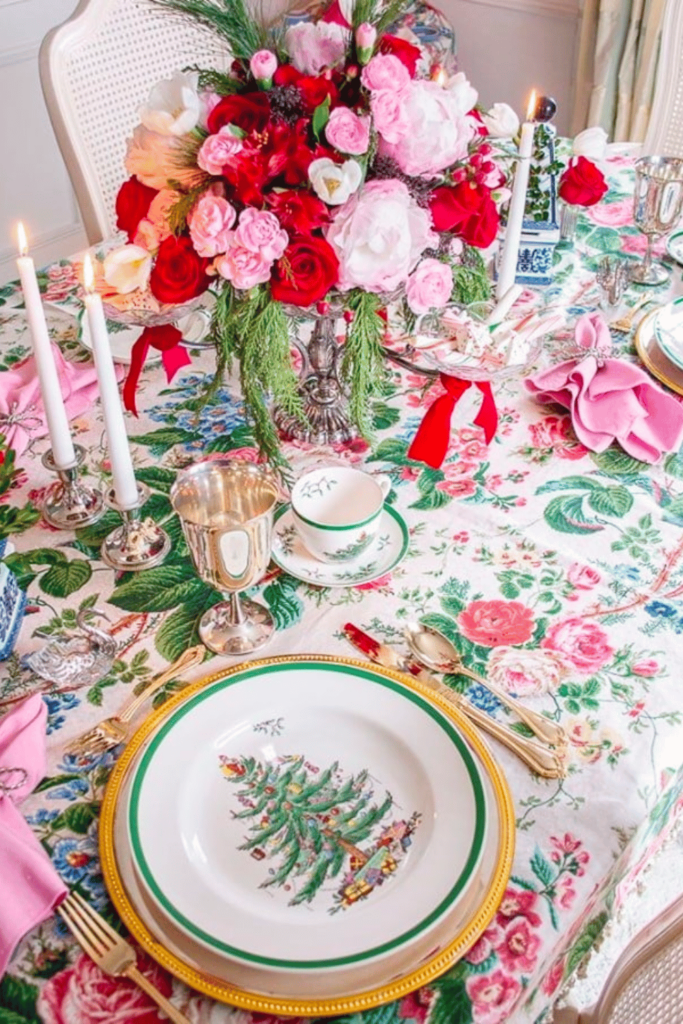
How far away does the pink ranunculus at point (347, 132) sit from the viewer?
848 millimetres

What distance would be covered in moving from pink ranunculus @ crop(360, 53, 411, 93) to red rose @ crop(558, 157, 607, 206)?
0.54 metres

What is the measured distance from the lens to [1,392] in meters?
1.14

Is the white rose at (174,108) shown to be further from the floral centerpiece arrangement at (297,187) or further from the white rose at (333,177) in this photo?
the white rose at (333,177)

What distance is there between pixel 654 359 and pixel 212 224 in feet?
2.04

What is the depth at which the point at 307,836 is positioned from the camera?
71cm

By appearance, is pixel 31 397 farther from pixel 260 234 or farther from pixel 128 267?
pixel 260 234

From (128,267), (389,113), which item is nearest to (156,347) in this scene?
(128,267)

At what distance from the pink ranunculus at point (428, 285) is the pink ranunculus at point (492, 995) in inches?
23.2

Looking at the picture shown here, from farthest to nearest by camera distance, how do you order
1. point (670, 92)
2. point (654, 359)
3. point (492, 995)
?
point (670, 92) → point (654, 359) → point (492, 995)

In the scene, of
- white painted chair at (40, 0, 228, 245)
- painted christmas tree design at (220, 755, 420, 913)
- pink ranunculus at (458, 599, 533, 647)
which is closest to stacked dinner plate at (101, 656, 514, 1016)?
painted christmas tree design at (220, 755, 420, 913)

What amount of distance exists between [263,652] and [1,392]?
50 cm

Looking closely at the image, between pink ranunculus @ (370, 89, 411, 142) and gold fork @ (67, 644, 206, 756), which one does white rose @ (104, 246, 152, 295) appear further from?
gold fork @ (67, 644, 206, 756)

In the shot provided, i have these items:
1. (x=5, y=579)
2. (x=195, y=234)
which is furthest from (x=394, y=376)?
(x=5, y=579)

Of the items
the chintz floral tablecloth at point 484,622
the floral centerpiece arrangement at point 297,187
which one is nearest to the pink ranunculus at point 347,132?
the floral centerpiece arrangement at point 297,187
